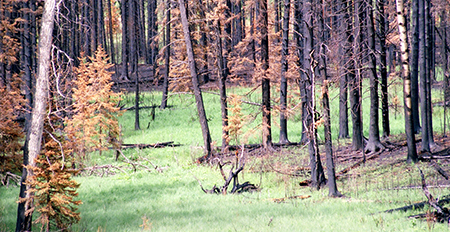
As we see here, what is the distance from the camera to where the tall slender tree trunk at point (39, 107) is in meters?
7.78

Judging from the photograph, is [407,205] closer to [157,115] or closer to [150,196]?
[150,196]

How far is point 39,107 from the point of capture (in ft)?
25.8

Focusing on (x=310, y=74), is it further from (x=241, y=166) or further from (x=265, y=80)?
(x=265, y=80)

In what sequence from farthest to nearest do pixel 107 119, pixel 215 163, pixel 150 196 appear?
pixel 107 119, pixel 215 163, pixel 150 196

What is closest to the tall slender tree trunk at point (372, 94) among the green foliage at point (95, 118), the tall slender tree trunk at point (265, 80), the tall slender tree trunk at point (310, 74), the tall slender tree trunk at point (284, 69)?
the tall slender tree trunk at point (284, 69)

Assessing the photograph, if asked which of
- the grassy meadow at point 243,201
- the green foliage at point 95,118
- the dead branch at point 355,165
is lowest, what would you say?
the grassy meadow at point 243,201

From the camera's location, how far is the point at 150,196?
11297 millimetres

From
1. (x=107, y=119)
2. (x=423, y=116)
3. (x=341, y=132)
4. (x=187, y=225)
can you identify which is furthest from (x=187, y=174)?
(x=341, y=132)

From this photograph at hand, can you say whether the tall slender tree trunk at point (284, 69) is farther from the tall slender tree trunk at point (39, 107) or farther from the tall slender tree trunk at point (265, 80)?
the tall slender tree trunk at point (39, 107)

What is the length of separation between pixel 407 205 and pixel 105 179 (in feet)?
32.6

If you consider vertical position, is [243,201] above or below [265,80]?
below

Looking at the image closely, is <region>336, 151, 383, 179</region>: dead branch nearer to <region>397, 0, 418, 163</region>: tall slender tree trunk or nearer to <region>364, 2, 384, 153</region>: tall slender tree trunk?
<region>364, 2, 384, 153</region>: tall slender tree trunk

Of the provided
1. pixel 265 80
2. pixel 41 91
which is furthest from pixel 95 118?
pixel 41 91

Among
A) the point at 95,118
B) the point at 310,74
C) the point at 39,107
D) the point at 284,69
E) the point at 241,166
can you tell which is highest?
the point at 284,69
